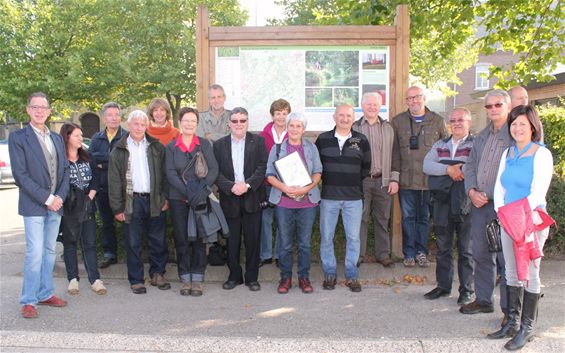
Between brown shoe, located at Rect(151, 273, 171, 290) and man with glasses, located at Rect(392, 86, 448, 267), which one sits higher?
man with glasses, located at Rect(392, 86, 448, 267)

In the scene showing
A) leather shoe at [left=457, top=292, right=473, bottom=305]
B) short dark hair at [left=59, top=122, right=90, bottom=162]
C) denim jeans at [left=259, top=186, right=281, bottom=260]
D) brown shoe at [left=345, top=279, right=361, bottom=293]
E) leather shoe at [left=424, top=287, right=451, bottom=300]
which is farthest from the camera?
denim jeans at [left=259, top=186, right=281, bottom=260]

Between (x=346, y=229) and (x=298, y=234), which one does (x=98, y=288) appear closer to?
(x=298, y=234)

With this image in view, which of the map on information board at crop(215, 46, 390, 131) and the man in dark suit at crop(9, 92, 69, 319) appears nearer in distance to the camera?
the man in dark suit at crop(9, 92, 69, 319)

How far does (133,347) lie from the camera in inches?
173

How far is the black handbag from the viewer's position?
455 centimetres

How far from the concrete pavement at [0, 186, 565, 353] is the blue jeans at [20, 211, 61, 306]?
0.78ft

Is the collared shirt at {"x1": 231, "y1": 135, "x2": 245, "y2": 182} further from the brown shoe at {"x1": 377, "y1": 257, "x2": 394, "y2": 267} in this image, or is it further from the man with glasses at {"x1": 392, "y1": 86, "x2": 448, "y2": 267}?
the brown shoe at {"x1": 377, "y1": 257, "x2": 394, "y2": 267}

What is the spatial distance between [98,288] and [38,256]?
0.90 m

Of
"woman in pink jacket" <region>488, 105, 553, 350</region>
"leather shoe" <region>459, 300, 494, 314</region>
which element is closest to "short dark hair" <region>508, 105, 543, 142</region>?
"woman in pink jacket" <region>488, 105, 553, 350</region>

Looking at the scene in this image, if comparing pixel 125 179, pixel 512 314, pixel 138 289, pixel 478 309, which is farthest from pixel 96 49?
pixel 512 314

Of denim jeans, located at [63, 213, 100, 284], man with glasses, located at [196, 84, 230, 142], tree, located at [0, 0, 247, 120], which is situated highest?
tree, located at [0, 0, 247, 120]

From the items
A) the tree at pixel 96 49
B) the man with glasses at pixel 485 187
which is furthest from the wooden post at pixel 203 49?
the tree at pixel 96 49

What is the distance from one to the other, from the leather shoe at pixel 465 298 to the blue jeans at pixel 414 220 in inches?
48.5

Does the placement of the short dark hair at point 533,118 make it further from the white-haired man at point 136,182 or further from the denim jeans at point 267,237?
the white-haired man at point 136,182
